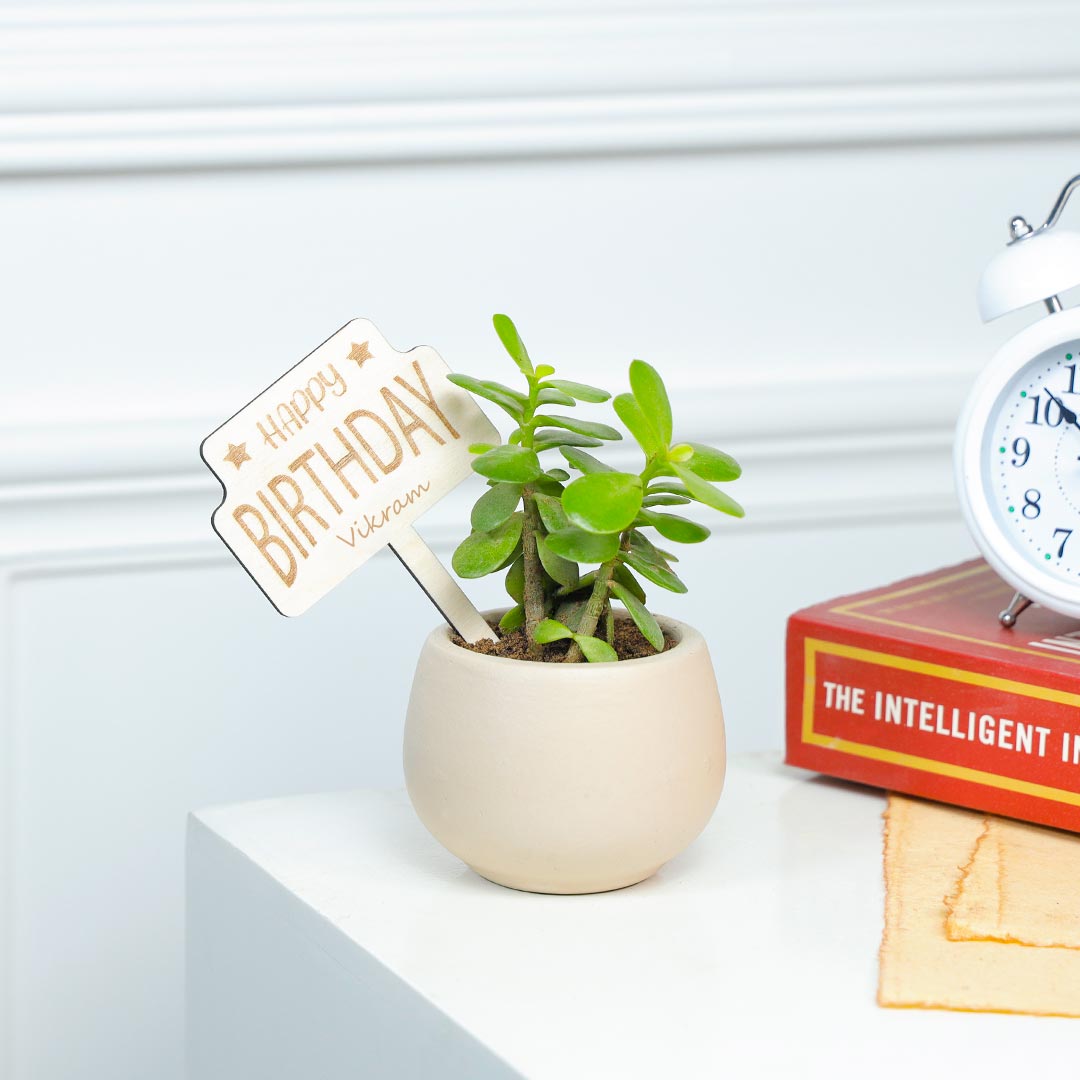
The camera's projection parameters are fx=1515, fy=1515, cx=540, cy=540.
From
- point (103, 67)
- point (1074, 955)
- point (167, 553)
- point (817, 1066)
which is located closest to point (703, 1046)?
point (817, 1066)

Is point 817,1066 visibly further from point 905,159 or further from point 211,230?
point 905,159

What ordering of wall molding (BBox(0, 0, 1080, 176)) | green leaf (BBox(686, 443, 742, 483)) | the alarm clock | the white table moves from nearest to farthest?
the white table < green leaf (BBox(686, 443, 742, 483)) < the alarm clock < wall molding (BBox(0, 0, 1080, 176))

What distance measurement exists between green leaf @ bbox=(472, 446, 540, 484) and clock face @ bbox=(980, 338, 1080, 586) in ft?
0.91

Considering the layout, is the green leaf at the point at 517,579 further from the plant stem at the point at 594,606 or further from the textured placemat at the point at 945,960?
the textured placemat at the point at 945,960

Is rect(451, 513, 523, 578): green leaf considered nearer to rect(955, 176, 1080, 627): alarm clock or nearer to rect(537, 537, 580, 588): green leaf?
rect(537, 537, 580, 588): green leaf

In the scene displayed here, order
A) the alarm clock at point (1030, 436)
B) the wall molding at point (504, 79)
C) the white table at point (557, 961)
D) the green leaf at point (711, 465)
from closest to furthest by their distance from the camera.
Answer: the white table at point (557, 961)
the green leaf at point (711, 465)
the alarm clock at point (1030, 436)
the wall molding at point (504, 79)

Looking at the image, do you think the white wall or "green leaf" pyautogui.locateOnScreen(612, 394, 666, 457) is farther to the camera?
the white wall

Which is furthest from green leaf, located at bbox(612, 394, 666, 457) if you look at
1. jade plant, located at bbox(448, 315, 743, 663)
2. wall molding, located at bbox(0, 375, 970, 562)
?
wall molding, located at bbox(0, 375, 970, 562)

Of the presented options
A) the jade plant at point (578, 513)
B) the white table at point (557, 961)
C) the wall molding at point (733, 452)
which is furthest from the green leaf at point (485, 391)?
the wall molding at point (733, 452)

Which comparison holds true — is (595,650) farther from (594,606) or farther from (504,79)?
(504,79)

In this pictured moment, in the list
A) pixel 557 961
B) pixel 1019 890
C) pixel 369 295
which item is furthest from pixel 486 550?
pixel 369 295

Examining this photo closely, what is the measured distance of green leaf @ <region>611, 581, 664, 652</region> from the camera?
64cm

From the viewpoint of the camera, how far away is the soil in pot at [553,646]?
0.67m

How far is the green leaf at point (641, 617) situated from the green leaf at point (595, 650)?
2 centimetres
